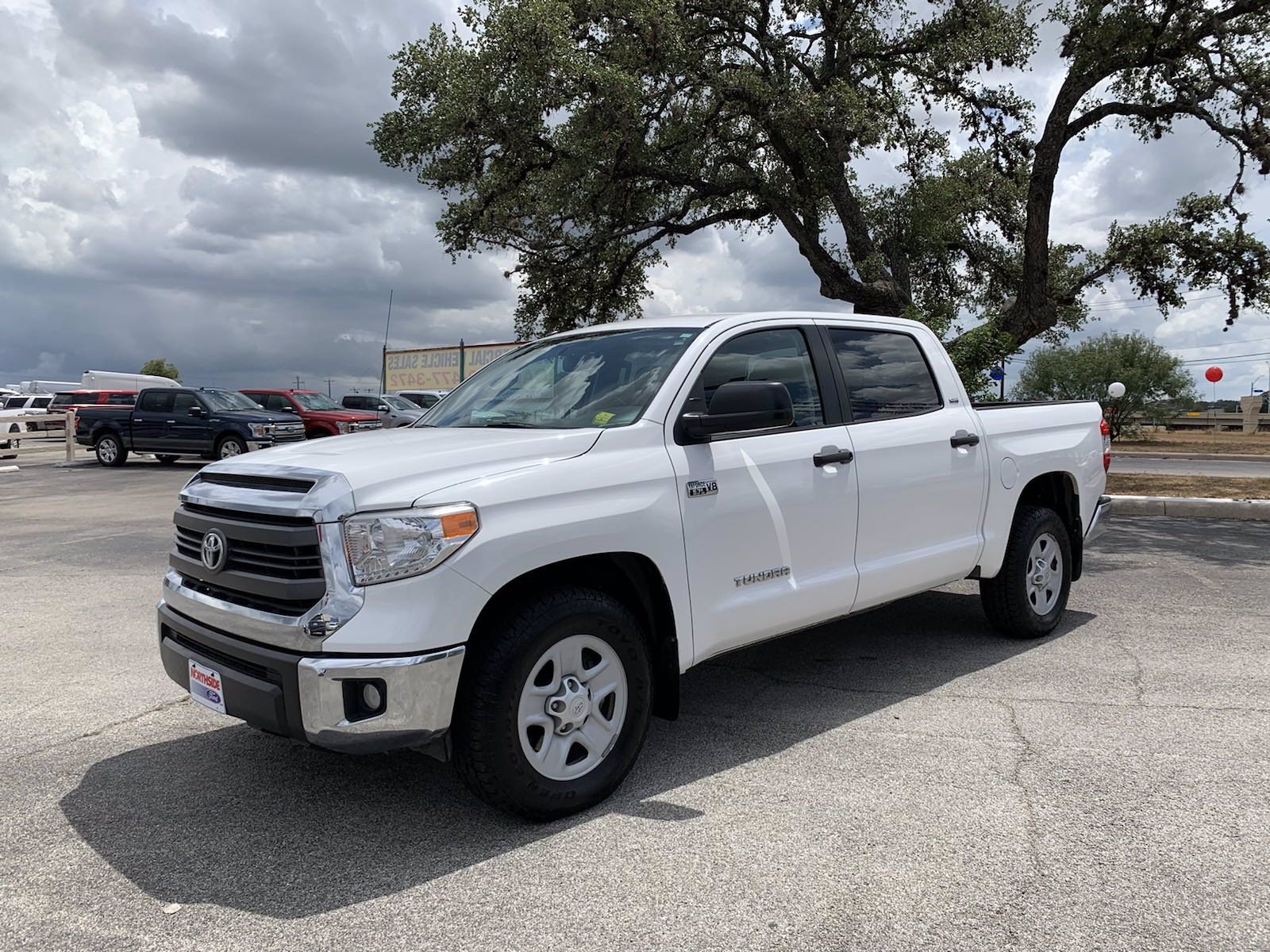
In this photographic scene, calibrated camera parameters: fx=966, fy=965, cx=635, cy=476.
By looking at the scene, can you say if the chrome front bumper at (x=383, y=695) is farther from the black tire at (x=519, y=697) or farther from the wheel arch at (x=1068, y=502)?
the wheel arch at (x=1068, y=502)

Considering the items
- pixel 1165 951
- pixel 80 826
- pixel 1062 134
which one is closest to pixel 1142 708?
pixel 1165 951

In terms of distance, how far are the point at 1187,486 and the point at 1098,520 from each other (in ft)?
35.1

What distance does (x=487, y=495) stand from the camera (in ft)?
10.6

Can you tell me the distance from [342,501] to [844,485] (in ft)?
7.68

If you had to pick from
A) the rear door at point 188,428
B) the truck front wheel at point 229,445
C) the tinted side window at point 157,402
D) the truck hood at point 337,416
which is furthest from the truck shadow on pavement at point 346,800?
the truck hood at point 337,416

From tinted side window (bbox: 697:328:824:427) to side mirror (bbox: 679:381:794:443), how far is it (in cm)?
33

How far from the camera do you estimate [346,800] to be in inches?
145

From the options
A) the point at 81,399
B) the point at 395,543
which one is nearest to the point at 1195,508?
the point at 395,543

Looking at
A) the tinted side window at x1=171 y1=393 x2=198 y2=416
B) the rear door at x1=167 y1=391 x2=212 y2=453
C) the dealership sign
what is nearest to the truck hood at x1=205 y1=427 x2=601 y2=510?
the rear door at x1=167 y1=391 x2=212 y2=453

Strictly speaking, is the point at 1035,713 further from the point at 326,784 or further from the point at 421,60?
the point at 421,60

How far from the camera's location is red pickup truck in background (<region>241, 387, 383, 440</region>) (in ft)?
78.1

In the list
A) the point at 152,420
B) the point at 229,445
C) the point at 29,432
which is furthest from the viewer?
the point at 29,432

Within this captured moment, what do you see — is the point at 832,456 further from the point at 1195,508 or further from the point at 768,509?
the point at 1195,508

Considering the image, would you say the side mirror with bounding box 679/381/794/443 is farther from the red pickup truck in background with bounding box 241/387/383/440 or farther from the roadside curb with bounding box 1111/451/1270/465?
the roadside curb with bounding box 1111/451/1270/465
